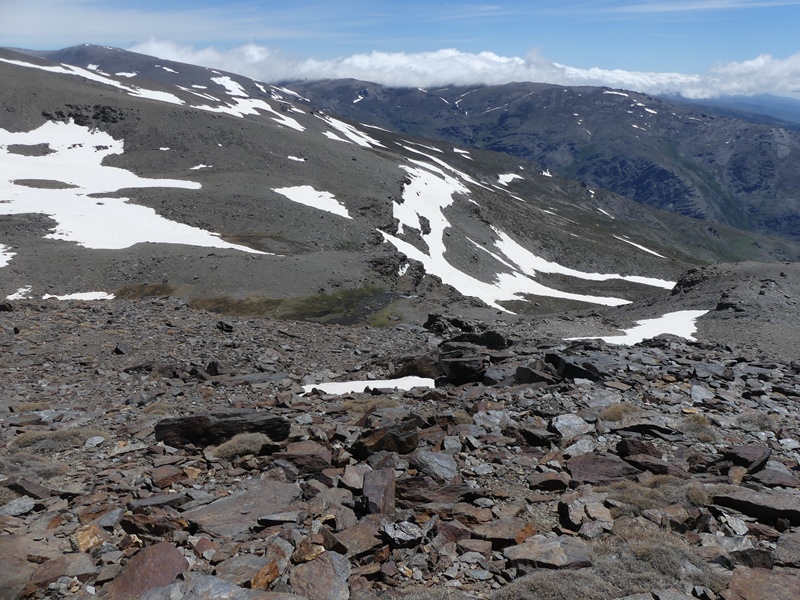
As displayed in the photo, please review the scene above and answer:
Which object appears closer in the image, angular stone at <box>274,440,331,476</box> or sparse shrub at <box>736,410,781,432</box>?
angular stone at <box>274,440,331,476</box>

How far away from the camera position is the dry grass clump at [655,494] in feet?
32.8

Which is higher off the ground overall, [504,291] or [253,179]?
[253,179]

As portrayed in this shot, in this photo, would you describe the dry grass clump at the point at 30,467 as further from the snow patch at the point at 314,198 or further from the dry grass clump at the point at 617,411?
the snow patch at the point at 314,198

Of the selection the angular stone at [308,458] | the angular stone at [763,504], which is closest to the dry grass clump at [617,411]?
the angular stone at [763,504]

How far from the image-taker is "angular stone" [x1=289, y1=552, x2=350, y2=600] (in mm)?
7984

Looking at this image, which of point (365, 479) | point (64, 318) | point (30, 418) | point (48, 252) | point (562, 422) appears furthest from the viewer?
point (48, 252)

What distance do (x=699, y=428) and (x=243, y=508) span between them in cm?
1089

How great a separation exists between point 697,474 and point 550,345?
15265 millimetres

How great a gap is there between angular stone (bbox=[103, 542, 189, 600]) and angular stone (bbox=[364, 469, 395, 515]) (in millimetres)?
3234

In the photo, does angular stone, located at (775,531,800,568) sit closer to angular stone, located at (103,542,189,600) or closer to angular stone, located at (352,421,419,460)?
angular stone, located at (352,421,419,460)

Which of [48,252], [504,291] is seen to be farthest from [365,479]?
[504,291]

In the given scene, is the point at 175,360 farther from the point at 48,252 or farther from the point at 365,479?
the point at 48,252

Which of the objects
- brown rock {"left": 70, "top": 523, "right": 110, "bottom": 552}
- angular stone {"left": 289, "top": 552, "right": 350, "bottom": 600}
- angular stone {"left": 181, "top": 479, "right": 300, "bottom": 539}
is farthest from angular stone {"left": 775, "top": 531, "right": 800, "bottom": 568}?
brown rock {"left": 70, "top": 523, "right": 110, "bottom": 552}

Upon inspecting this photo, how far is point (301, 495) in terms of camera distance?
11.0m
